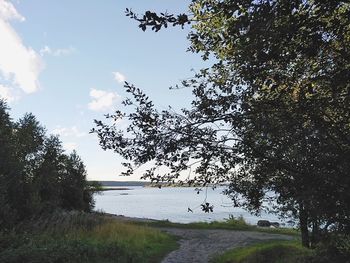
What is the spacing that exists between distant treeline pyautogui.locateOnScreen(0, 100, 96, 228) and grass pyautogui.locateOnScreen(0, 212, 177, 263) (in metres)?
2.00

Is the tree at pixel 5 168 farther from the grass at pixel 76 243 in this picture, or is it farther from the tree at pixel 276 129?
the tree at pixel 276 129

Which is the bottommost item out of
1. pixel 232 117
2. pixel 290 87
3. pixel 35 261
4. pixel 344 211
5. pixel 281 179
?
pixel 35 261

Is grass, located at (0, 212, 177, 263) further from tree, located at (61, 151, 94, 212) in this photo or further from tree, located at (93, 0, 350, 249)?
tree, located at (61, 151, 94, 212)

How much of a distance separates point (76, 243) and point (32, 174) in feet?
47.6

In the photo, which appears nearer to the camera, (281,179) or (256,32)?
(256,32)

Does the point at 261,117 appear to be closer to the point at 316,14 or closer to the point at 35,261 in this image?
the point at 316,14

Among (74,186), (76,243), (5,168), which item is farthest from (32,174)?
(76,243)

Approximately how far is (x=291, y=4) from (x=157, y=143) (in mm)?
2315

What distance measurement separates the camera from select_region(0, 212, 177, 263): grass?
41.9 feet

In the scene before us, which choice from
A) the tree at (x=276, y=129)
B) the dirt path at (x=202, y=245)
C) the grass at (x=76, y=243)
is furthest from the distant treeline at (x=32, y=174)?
the tree at (x=276, y=129)

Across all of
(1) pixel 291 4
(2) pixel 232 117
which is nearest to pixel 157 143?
(2) pixel 232 117

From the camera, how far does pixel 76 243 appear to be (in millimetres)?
14984

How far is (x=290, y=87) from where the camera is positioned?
5.02 meters

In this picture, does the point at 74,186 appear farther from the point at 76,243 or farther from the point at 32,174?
the point at 76,243
